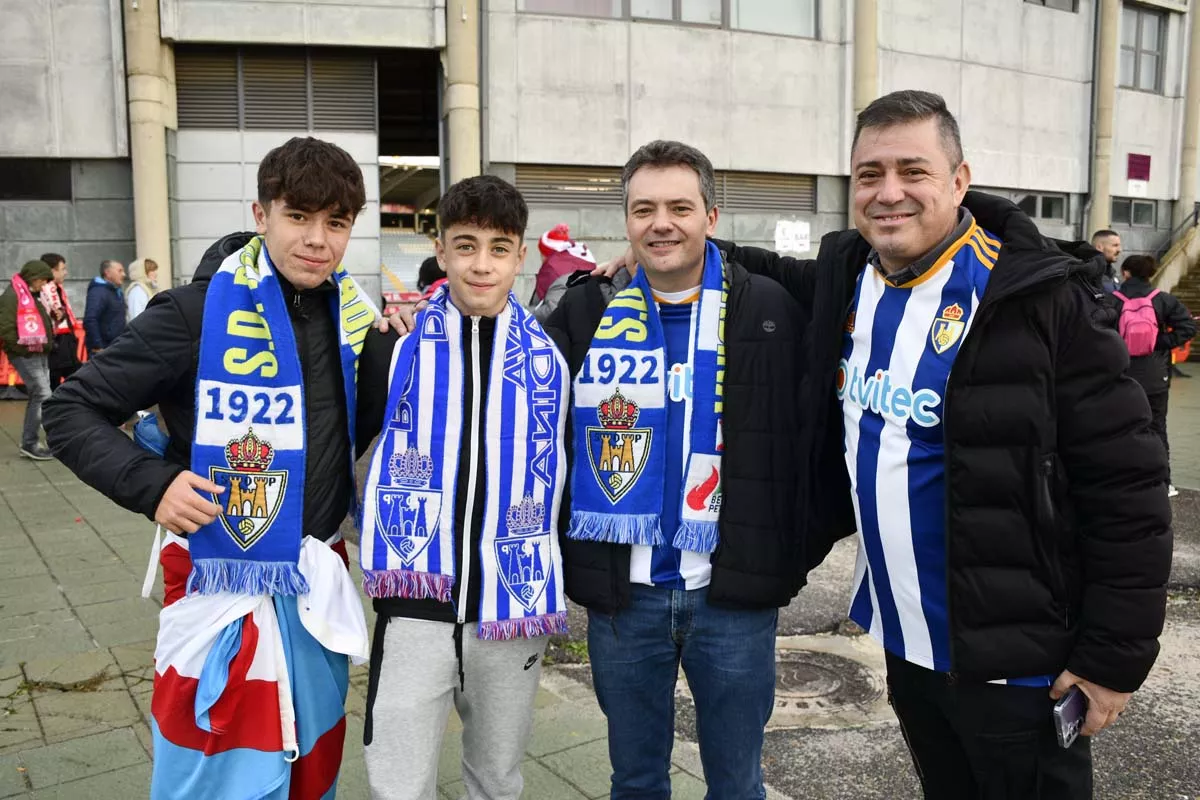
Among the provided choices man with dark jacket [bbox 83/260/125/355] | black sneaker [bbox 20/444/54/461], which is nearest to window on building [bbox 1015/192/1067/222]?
man with dark jacket [bbox 83/260/125/355]

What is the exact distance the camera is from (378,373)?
2.65m

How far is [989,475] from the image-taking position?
215 centimetres

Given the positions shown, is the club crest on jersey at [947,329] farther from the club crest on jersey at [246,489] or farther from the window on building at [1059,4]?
the window on building at [1059,4]

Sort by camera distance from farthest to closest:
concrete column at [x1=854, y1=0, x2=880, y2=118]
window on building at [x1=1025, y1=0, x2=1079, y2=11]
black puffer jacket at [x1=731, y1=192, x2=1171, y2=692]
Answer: window on building at [x1=1025, y1=0, x2=1079, y2=11]
concrete column at [x1=854, y1=0, x2=880, y2=118]
black puffer jacket at [x1=731, y1=192, x2=1171, y2=692]

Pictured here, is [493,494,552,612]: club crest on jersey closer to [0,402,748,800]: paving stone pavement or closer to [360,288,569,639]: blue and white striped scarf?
[360,288,569,639]: blue and white striped scarf

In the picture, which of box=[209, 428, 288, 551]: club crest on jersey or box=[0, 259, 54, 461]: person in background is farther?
box=[0, 259, 54, 461]: person in background

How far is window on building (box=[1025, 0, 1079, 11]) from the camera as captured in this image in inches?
798

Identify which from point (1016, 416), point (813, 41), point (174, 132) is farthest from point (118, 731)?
point (813, 41)

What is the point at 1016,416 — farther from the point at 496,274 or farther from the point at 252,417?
the point at 252,417

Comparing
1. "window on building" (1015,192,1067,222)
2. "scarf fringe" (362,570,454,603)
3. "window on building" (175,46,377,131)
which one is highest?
"window on building" (175,46,377,131)

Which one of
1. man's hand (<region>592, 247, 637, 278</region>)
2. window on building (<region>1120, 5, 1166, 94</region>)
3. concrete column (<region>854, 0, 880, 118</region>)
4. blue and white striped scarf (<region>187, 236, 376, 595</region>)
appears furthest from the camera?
window on building (<region>1120, 5, 1166, 94</region>)

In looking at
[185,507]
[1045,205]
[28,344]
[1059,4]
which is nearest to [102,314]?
[28,344]

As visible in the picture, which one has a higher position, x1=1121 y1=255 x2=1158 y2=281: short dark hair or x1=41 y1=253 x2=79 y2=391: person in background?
x1=1121 y1=255 x2=1158 y2=281: short dark hair

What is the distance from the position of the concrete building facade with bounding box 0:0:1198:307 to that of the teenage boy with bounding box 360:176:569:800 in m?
13.4
